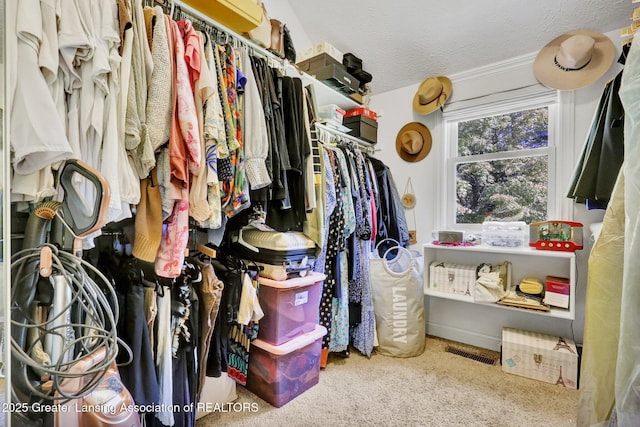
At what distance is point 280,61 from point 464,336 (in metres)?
2.40

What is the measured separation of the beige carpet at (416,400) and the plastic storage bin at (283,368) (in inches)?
1.7

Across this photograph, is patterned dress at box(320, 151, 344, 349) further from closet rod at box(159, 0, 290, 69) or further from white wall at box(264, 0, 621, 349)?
white wall at box(264, 0, 621, 349)

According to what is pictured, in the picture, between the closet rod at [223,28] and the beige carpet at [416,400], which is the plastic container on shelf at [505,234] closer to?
the beige carpet at [416,400]

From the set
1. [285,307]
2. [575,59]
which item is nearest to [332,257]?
[285,307]

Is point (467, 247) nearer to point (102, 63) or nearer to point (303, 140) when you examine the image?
point (303, 140)

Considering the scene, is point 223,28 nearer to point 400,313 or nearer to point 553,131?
point 400,313

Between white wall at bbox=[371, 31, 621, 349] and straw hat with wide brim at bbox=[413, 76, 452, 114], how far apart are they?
0.09 metres

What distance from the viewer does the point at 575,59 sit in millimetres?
1834

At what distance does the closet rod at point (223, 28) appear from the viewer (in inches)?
49.0

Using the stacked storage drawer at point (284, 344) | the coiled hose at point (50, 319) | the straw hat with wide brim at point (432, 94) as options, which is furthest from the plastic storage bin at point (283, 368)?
the straw hat with wide brim at point (432, 94)

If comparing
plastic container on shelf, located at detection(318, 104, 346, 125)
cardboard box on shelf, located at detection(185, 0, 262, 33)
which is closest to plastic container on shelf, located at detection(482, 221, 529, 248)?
plastic container on shelf, located at detection(318, 104, 346, 125)

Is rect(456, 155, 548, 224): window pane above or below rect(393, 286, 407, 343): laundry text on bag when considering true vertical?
above

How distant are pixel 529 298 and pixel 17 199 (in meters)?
2.53

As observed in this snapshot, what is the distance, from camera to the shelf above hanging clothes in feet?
4.16
